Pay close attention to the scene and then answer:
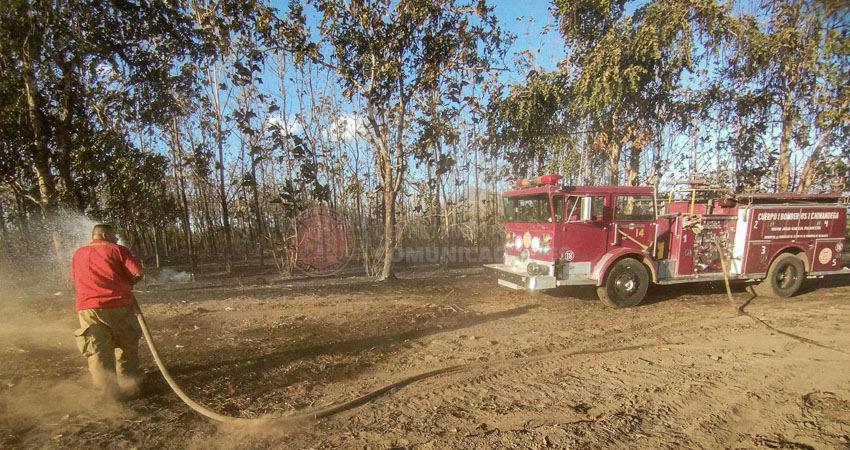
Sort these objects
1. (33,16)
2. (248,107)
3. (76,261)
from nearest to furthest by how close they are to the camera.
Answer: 1. (76,261)
2. (33,16)
3. (248,107)

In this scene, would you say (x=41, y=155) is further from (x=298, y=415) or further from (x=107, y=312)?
(x=298, y=415)

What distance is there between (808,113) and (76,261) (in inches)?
782

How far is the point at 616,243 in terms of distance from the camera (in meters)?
8.16

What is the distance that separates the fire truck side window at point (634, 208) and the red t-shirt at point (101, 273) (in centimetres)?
776

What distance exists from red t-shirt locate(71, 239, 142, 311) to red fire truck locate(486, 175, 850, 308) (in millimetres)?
6029

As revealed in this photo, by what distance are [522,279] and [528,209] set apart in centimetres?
150

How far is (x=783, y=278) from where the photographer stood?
30.5 ft

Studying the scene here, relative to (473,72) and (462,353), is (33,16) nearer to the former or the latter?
(473,72)

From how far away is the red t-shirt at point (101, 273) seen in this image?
4047 mm

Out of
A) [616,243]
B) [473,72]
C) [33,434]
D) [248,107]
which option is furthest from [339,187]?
[33,434]

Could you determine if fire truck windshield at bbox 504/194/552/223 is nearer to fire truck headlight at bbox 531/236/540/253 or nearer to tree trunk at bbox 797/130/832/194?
fire truck headlight at bbox 531/236/540/253

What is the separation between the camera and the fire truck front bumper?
761cm

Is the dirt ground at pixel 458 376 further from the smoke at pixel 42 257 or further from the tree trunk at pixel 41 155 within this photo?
the tree trunk at pixel 41 155

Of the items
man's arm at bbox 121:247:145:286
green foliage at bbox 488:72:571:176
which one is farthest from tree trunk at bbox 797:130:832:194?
man's arm at bbox 121:247:145:286
